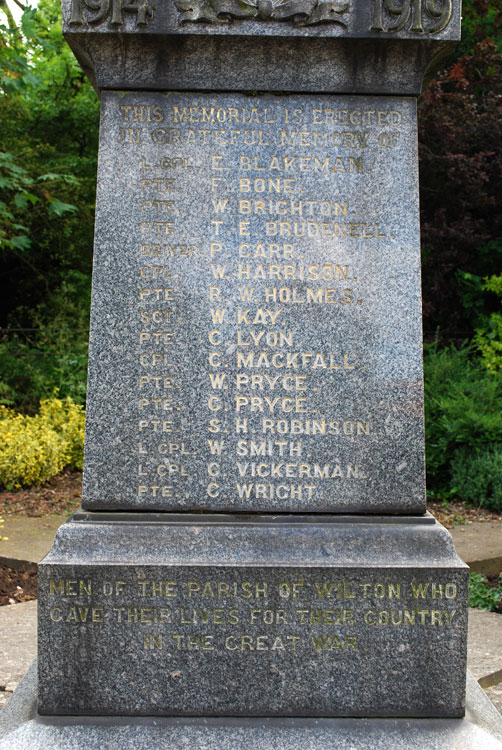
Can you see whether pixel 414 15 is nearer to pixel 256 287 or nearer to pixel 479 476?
pixel 256 287

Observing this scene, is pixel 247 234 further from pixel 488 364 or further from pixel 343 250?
pixel 488 364

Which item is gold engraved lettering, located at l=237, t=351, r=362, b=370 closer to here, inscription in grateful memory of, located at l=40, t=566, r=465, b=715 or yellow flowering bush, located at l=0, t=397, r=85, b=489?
inscription in grateful memory of, located at l=40, t=566, r=465, b=715

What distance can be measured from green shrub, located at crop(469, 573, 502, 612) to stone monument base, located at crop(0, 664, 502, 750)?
2413 mm

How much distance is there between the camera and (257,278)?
3.38m

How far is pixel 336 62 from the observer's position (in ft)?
11.1

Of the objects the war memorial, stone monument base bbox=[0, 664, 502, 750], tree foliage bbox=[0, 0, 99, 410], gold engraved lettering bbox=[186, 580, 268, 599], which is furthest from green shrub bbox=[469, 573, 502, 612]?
tree foliage bbox=[0, 0, 99, 410]

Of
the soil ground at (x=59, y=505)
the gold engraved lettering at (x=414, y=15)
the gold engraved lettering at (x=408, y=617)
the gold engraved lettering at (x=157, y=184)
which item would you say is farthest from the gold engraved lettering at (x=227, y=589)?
the soil ground at (x=59, y=505)

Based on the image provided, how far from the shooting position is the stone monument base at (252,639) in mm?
3102

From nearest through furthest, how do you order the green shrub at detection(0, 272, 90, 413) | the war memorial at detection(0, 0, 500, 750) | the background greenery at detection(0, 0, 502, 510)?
the war memorial at detection(0, 0, 500, 750), the background greenery at detection(0, 0, 502, 510), the green shrub at detection(0, 272, 90, 413)

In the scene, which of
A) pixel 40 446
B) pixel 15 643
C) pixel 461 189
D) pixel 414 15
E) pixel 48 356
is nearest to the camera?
pixel 414 15

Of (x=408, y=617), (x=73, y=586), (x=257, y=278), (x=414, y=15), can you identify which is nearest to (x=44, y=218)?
(x=257, y=278)

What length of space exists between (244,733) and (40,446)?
22.5 feet

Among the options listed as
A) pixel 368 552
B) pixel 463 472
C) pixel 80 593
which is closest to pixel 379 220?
pixel 368 552

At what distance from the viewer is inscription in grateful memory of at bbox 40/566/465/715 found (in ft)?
10.2
